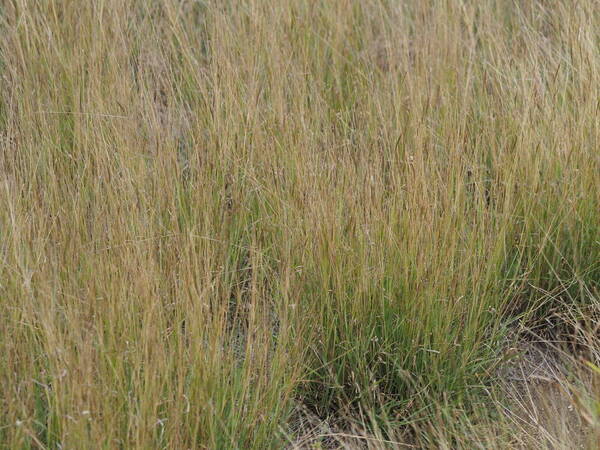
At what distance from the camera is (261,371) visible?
212cm

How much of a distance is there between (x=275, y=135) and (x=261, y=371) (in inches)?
40.0

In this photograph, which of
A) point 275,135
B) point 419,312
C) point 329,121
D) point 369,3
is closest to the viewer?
point 419,312

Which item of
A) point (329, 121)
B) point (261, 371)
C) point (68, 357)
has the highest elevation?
point (329, 121)

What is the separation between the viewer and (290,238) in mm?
2477

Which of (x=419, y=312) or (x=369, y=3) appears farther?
(x=369, y=3)

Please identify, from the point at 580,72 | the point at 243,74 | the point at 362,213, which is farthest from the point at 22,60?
the point at 580,72

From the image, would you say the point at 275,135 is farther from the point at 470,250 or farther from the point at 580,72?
the point at 580,72

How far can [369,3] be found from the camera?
3684 millimetres

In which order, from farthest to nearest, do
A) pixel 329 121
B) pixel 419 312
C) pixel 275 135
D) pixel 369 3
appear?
pixel 369 3 < pixel 329 121 < pixel 275 135 < pixel 419 312

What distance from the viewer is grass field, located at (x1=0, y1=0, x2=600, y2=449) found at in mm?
2062

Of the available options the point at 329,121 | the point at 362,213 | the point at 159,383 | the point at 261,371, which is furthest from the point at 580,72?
the point at 159,383

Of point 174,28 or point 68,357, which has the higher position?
point 174,28

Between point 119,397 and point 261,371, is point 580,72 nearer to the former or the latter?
point 261,371

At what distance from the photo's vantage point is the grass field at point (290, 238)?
2.06 m
